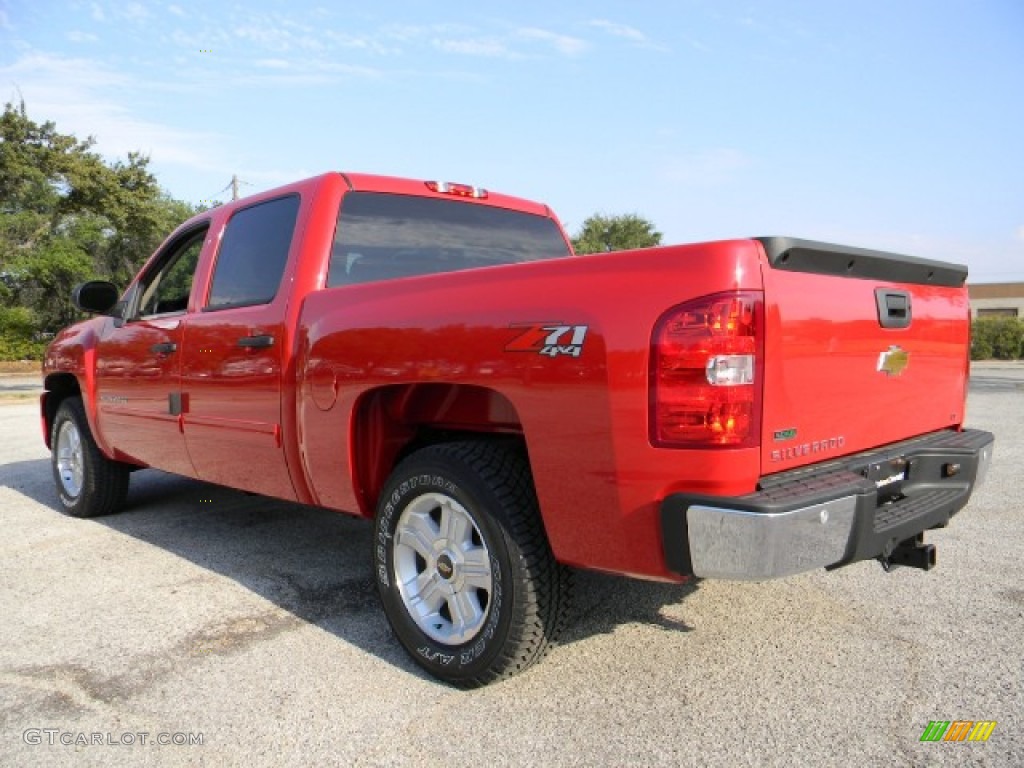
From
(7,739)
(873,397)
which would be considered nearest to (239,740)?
(7,739)

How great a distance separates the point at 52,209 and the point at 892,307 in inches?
1205

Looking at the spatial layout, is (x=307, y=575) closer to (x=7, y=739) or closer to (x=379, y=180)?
(x=7, y=739)

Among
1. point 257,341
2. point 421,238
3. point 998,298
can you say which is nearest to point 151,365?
point 257,341

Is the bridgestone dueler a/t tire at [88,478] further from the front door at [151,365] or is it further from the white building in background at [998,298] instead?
the white building in background at [998,298]

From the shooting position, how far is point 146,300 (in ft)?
16.2

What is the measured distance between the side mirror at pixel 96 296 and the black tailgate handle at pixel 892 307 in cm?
432

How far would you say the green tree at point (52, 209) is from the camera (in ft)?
74.9

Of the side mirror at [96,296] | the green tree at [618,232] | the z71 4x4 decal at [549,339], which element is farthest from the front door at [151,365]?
the green tree at [618,232]

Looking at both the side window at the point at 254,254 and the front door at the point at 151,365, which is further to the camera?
the front door at the point at 151,365

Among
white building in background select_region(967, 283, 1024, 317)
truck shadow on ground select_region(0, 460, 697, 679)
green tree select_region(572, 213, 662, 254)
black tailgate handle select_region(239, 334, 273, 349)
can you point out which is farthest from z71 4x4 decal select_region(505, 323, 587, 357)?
white building in background select_region(967, 283, 1024, 317)

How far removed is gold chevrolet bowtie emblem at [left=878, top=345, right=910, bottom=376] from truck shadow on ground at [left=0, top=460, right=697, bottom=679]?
133 cm

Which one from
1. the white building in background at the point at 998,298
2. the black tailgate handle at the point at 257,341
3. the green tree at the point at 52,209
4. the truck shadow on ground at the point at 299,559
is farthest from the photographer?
the white building in background at the point at 998,298

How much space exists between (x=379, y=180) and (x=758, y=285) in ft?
7.75

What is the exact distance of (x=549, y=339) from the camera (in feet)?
7.87
